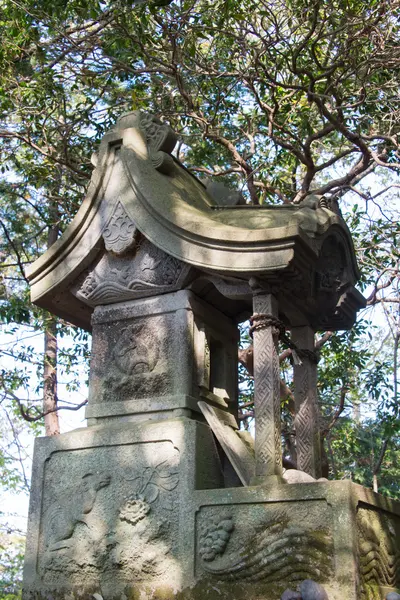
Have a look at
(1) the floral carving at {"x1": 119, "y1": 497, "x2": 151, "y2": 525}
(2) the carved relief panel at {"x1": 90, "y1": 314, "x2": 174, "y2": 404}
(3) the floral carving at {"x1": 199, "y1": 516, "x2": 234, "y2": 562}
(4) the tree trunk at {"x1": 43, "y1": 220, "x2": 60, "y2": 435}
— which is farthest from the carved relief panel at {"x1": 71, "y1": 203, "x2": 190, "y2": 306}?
(4) the tree trunk at {"x1": 43, "y1": 220, "x2": 60, "y2": 435}

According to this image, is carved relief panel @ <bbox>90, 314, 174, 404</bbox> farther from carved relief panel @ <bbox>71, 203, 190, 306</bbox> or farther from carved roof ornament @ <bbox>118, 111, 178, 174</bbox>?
carved roof ornament @ <bbox>118, 111, 178, 174</bbox>

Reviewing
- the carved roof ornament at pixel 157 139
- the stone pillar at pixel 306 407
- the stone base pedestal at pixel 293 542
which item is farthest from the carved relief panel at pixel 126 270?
the stone base pedestal at pixel 293 542

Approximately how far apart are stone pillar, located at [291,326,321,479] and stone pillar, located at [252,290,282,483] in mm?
962

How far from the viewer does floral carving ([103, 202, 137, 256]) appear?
19.2 feet

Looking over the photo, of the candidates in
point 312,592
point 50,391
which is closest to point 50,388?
point 50,391

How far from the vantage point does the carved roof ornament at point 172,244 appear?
5.25 m

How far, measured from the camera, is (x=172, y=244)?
550 cm

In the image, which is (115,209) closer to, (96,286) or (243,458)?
(96,286)

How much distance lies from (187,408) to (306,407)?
3.68 feet

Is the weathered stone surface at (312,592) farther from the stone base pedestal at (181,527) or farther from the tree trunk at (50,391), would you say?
the tree trunk at (50,391)

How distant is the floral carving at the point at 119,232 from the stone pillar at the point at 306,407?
1.59 m

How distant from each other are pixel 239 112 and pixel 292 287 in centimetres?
558

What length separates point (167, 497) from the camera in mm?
5023

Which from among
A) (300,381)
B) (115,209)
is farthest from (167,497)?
(115,209)
